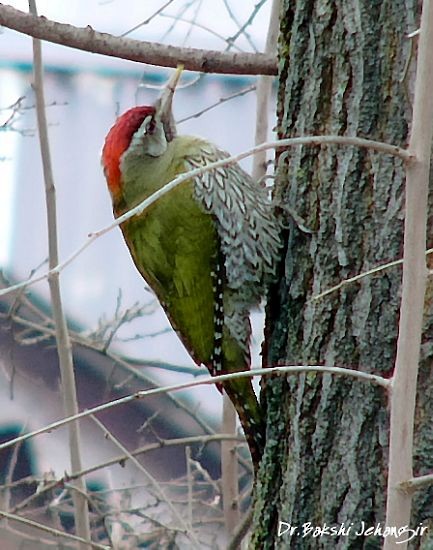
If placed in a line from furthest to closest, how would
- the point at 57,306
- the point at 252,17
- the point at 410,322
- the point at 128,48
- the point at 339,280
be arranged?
the point at 252,17 < the point at 57,306 < the point at 128,48 < the point at 339,280 < the point at 410,322

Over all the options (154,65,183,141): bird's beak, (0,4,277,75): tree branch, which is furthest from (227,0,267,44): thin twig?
(0,4,277,75): tree branch

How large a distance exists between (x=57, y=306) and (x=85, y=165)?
1.77 m

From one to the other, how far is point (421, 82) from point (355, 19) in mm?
722

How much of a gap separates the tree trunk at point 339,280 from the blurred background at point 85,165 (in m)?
1.99

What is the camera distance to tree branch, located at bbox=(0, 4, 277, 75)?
1818 millimetres

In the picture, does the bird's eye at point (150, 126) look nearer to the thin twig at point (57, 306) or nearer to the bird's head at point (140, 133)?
the bird's head at point (140, 133)

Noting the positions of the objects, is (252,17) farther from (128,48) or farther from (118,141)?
(128,48)

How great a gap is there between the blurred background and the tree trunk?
1993mm

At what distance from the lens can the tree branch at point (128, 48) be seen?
71.6 inches

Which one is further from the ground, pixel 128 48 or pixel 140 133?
pixel 128 48

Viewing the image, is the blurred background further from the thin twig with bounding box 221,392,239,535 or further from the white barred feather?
the white barred feather

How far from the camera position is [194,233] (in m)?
2.26

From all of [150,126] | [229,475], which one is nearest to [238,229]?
[150,126]

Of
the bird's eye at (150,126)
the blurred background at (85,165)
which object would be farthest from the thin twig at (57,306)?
the blurred background at (85,165)
